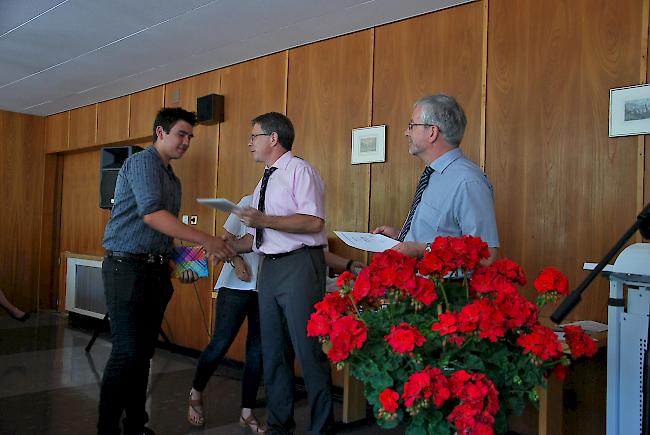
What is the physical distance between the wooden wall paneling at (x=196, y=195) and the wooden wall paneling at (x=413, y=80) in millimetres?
1826

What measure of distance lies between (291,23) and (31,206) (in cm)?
502

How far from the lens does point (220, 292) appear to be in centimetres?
340

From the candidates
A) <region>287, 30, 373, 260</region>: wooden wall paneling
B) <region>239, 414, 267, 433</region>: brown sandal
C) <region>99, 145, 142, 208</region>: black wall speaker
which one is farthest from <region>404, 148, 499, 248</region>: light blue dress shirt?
<region>99, 145, 142, 208</region>: black wall speaker

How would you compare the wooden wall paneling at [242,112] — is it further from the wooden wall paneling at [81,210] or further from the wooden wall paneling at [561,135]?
the wooden wall paneling at [81,210]

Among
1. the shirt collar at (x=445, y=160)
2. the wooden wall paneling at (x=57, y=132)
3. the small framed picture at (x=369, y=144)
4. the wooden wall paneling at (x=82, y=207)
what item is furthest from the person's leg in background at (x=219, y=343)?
the wooden wall paneling at (x=57, y=132)

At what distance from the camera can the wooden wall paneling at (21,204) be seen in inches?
277

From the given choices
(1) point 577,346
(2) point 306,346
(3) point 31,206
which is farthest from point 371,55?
(3) point 31,206

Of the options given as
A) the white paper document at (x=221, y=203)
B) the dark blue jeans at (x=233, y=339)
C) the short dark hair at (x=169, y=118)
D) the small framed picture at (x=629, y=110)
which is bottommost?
the dark blue jeans at (x=233, y=339)

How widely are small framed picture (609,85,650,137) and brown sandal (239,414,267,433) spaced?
237 cm

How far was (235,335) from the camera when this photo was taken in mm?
3264

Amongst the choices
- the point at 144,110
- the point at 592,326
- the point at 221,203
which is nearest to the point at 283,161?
the point at 221,203

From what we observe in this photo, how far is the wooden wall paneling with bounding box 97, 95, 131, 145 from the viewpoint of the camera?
6066 mm

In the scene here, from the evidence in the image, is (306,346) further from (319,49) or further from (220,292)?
(319,49)

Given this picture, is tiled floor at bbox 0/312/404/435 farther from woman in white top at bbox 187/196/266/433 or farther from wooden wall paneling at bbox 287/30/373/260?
wooden wall paneling at bbox 287/30/373/260
